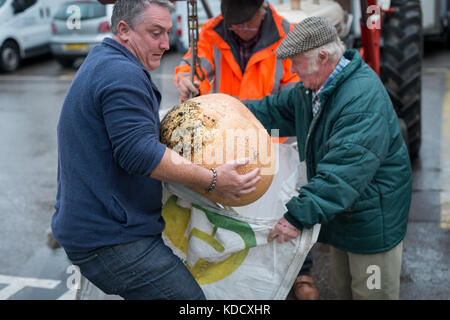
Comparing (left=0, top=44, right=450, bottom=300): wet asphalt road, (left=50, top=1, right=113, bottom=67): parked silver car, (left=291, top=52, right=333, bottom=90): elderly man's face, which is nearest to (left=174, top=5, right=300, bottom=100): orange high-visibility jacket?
(left=291, top=52, right=333, bottom=90): elderly man's face

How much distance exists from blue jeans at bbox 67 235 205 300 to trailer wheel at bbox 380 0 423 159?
3.76 metres

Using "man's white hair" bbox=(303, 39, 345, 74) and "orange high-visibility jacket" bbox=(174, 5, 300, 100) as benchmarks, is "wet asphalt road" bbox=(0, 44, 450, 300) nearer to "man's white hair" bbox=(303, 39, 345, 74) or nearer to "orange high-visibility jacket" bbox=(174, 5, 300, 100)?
"orange high-visibility jacket" bbox=(174, 5, 300, 100)

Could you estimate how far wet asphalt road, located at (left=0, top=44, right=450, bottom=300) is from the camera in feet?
12.4

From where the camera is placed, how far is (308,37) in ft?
7.64

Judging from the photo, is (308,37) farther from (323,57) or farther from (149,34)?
(149,34)

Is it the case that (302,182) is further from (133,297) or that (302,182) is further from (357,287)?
(133,297)

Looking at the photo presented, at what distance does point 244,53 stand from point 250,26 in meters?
0.18

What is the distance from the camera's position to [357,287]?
9.00ft

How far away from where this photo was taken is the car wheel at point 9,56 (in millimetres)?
11836

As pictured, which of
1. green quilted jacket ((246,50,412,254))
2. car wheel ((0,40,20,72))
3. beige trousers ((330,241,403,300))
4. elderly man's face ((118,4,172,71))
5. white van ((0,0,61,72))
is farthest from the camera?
car wheel ((0,40,20,72))

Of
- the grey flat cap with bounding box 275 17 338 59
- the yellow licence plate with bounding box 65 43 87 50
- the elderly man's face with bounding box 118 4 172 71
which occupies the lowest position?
the yellow licence plate with bounding box 65 43 87 50

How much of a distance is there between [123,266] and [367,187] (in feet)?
3.73

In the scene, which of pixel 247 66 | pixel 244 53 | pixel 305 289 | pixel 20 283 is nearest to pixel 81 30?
pixel 20 283

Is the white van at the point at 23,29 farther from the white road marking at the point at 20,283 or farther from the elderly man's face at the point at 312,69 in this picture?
the elderly man's face at the point at 312,69
